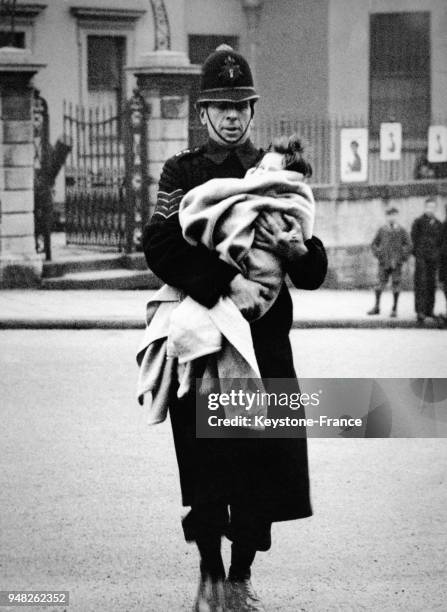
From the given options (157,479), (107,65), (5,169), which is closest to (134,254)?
(5,169)

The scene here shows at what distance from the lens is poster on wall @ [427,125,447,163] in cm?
2255

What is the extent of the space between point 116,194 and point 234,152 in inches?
596

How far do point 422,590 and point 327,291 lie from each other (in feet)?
49.8

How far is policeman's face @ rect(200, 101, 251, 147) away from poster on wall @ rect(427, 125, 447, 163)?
59.6ft

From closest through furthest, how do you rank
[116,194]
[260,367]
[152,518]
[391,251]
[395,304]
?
[260,367], [152,518], [395,304], [391,251], [116,194]

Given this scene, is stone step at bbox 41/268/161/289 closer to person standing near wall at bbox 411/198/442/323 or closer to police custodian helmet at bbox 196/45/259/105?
person standing near wall at bbox 411/198/442/323

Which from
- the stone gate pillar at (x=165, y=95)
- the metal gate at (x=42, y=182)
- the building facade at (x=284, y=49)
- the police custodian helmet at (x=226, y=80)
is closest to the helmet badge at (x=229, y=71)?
the police custodian helmet at (x=226, y=80)

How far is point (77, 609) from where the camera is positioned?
478 cm

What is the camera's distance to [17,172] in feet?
58.5

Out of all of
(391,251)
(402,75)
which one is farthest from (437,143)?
(391,251)

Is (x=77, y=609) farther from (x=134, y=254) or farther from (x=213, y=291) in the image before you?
(x=134, y=254)

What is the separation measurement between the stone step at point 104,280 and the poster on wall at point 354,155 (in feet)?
12.8

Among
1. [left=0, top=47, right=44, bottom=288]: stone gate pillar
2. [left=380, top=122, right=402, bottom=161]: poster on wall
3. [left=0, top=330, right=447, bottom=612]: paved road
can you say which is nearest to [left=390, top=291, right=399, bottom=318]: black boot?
[left=0, top=47, right=44, bottom=288]: stone gate pillar

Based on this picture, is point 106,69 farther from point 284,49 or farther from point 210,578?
point 210,578
